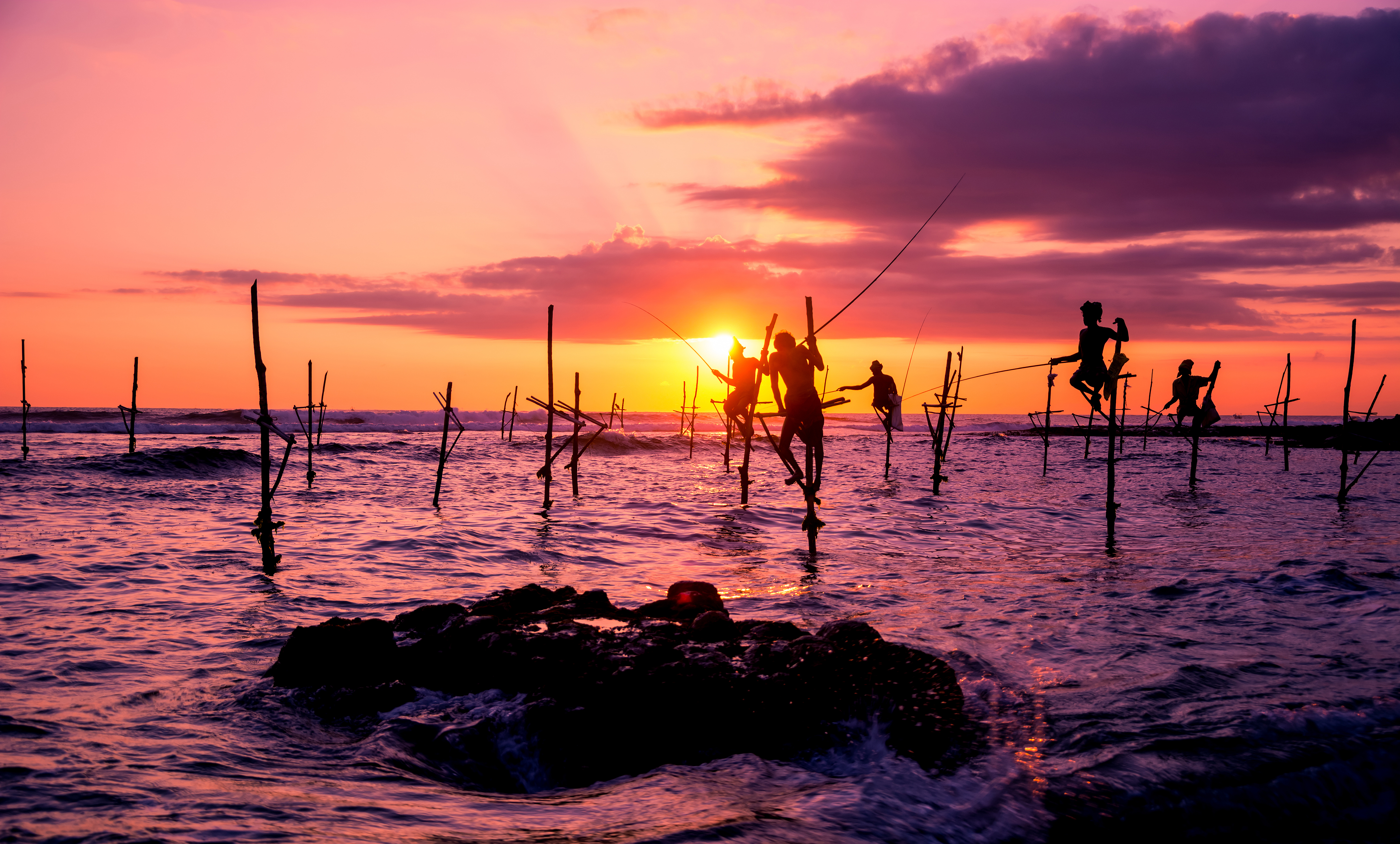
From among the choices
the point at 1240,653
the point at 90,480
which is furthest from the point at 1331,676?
the point at 90,480

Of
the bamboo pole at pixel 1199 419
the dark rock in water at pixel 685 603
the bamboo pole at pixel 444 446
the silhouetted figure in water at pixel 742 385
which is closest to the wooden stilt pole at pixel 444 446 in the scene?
the bamboo pole at pixel 444 446

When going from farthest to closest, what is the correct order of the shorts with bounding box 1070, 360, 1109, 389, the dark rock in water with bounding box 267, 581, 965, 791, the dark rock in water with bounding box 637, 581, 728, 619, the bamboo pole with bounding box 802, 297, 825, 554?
the shorts with bounding box 1070, 360, 1109, 389, the bamboo pole with bounding box 802, 297, 825, 554, the dark rock in water with bounding box 637, 581, 728, 619, the dark rock in water with bounding box 267, 581, 965, 791

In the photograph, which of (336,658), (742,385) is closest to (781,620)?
(336,658)

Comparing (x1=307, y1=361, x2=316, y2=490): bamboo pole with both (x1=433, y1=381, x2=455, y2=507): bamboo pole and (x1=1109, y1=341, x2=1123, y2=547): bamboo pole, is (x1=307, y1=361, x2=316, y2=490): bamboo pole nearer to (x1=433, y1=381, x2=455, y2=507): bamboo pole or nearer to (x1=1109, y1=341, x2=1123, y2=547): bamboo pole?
(x1=433, y1=381, x2=455, y2=507): bamboo pole

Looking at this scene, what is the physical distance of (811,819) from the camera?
499cm

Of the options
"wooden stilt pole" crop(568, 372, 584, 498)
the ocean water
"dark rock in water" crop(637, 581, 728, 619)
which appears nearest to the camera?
the ocean water

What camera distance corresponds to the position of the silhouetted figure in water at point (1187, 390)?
26.5m

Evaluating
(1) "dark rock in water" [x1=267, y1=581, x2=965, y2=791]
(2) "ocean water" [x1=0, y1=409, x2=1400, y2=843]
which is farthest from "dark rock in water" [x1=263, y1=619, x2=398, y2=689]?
(2) "ocean water" [x1=0, y1=409, x2=1400, y2=843]

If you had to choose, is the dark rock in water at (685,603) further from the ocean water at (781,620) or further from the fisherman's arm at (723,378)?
the fisherman's arm at (723,378)

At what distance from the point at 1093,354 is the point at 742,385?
617 cm

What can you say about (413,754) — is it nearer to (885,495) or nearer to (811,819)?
(811,819)

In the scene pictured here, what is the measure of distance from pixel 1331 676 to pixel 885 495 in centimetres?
1761

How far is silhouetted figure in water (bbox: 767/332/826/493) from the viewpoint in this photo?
12203 millimetres

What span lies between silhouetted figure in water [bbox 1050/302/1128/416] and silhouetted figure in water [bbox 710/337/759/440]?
542 cm
